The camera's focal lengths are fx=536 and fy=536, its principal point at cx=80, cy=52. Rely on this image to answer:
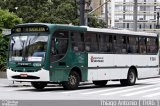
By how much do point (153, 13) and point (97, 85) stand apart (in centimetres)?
10398

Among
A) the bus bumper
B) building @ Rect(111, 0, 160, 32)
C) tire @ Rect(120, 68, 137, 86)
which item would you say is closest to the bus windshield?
the bus bumper

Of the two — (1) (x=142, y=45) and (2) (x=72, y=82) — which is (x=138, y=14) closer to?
(1) (x=142, y=45)

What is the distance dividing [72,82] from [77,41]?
207cm

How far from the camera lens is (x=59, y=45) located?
81.8ft

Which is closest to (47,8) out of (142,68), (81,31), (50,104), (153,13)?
(142,68)

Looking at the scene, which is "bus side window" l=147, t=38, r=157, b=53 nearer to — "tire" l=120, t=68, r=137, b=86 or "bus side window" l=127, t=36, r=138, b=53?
"bus side window" l=127, t=36, r=138, b=53

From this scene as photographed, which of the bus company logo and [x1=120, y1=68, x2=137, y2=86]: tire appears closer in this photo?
the bus company logo

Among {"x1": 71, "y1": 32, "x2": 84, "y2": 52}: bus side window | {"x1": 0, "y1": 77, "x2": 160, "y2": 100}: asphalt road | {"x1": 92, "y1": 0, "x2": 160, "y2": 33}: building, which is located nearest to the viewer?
{"x1": 0, "y1": 77, "x2": 160, "y2": 100}: asphalt road

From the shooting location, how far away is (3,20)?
4409cm

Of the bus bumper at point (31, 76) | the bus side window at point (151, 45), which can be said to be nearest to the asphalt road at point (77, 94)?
the bus bumper at point (31, 76)

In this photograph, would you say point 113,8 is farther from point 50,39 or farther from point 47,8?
point 50,39

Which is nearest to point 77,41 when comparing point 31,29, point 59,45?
point 59,45

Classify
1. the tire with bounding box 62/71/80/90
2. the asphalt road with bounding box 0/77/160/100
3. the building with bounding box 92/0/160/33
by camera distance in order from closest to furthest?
the asphalt road with bounding box 0/77/160/100 → the tire with bounding box 62/71/80/90 → the building with bounding box 92/0/160/33

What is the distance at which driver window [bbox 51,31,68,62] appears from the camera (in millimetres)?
24594
